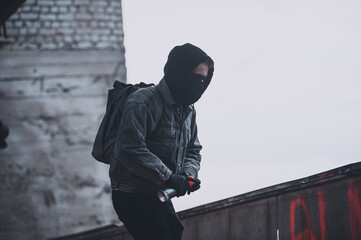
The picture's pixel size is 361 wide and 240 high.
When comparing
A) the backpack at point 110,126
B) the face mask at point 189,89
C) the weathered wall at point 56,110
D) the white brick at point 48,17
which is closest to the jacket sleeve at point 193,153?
the face mask at point 189,89

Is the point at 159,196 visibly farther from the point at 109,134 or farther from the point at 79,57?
the point at 79,57

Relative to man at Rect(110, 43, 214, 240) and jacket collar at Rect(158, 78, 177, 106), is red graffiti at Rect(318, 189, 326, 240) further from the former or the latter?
jacket collar at Rect(158, 78, 177, 106)

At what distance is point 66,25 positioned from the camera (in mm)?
8406

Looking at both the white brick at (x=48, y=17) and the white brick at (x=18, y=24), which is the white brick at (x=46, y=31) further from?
the white brick at (x=18, y=24)

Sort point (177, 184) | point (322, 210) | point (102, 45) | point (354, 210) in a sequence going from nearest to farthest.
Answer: point (177, 184)
point (354, 210)
point (322, 210)
point (102, 45)

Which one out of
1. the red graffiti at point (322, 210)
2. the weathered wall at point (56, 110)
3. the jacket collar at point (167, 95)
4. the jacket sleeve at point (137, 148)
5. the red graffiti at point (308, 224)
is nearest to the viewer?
the jacket sleeve at point (137, 148)

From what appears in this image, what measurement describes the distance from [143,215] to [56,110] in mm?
6137

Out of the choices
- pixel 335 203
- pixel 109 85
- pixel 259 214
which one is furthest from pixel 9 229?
pixel 335 203

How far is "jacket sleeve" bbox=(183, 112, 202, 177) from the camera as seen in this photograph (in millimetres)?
3068

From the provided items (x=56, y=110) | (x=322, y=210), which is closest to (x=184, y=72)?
(x=322, y=210)

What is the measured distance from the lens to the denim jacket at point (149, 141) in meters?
2.47

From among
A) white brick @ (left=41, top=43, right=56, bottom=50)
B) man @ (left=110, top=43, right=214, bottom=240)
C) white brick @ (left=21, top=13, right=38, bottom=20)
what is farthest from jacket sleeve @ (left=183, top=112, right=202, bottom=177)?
white brick @ (left=21, top=13, right=38, bottom=20)

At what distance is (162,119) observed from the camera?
2709 millimetres

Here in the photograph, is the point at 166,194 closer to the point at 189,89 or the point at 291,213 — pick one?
the point at 189,89
